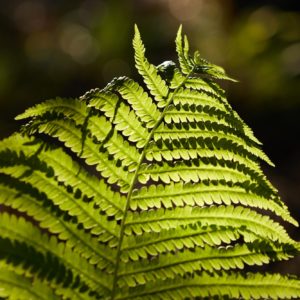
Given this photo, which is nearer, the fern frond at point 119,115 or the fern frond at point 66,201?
the fern frond at point 66,201

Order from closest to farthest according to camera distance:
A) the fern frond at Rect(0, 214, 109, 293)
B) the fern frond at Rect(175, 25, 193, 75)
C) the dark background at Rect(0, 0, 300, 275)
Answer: the fern frond at Rect(0, 214, 109, 293) → the fern frond at Rect(175, 25, 193, 75) → the dark background at Rect(0, 0, 300, 275)

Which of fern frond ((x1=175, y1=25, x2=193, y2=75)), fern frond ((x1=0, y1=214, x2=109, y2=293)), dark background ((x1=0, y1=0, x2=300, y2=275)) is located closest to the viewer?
fern frond ((x1=0, y1=214, x2=109, y2=293))

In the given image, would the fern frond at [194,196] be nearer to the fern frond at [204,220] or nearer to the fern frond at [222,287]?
the fern frond at [204,220]

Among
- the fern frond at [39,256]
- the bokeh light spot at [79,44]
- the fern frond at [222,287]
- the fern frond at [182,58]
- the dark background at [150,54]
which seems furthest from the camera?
the bokeh light spot at [79,44]

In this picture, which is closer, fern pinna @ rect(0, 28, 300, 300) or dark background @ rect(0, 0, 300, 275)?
fern pinna @ rect(0, 28, 300, 300)

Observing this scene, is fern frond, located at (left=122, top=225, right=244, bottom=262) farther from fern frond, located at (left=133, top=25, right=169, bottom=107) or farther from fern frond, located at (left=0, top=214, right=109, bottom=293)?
fern frond, located at (left=133, top=25, right=169, bottom=107)

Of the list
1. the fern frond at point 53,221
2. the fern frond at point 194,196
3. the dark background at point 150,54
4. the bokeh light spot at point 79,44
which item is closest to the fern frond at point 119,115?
the fern frond at point 194,196

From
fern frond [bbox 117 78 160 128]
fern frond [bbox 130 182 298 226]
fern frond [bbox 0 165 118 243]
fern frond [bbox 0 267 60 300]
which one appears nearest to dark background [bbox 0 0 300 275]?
fern frond [bbox 130 182 298 226]
